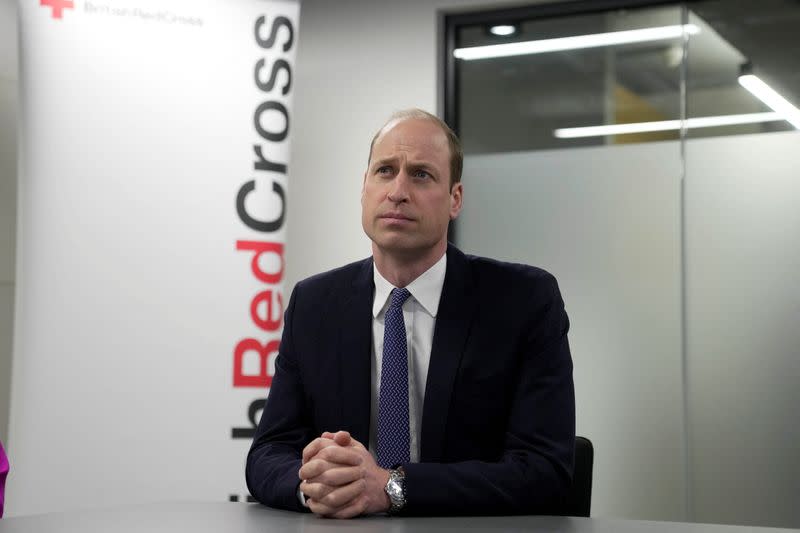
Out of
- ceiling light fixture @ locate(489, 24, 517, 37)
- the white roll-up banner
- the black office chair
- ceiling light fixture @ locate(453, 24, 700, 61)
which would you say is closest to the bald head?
the black office chair

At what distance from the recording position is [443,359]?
2.13 metres

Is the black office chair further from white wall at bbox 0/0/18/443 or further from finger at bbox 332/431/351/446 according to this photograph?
white wall at bbox 0/0/18/443

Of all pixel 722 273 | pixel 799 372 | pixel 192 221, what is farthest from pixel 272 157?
pixel 799 372

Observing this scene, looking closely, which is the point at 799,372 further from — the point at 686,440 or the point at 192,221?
the point at 192,221

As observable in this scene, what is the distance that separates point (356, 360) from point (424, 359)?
0.14m

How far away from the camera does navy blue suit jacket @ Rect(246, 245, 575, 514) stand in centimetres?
199

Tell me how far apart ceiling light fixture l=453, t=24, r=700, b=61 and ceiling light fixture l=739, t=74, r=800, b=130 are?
0.35 m

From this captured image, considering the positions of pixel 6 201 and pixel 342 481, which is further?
pixel 6 201

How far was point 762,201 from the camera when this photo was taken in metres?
4.37

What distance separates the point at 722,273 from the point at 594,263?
0.56m

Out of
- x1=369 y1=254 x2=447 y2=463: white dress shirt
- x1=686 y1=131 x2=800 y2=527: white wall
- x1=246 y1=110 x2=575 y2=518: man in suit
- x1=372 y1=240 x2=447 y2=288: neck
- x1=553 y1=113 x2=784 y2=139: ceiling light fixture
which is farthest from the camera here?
x1=553 y1=113 x2=784 y2=139: ceiling light fixture

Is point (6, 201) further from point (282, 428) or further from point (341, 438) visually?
point (341, 438)

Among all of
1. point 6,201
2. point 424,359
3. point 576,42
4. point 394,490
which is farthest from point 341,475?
point 576,42

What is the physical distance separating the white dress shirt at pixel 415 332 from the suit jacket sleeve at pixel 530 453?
13 cm
